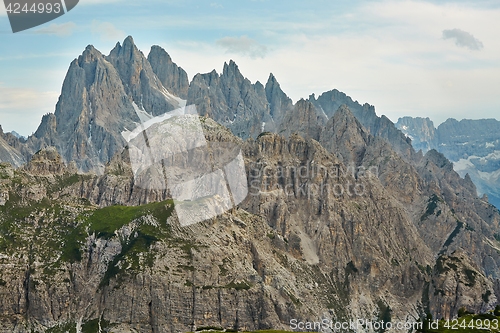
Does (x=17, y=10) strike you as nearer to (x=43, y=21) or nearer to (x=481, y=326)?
(x=43, y=21)

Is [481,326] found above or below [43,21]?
below

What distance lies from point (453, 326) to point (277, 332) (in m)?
37.7

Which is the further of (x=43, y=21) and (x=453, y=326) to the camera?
(x=453, y=326)

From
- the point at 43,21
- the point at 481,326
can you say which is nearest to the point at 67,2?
the point at 43,21

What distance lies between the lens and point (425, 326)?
140750mm

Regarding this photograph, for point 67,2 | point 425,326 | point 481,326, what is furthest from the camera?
point 425,326

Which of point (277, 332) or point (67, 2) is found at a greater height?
point (67, 2)

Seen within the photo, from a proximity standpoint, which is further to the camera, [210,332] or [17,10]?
[210,332]

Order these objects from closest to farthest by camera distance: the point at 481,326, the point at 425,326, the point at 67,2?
the point at 67,2 → the point at 481,326 → the point at 425,326

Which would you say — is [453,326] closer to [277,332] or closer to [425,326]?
[425,326]

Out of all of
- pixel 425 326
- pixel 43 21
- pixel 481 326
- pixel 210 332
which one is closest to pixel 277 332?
pixel 210 332

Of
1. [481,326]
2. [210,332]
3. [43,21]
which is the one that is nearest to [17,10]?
[43,21]

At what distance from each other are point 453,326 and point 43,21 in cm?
10892

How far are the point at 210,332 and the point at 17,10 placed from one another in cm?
8718
